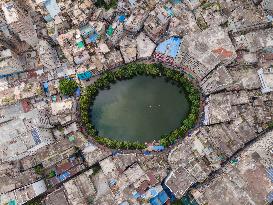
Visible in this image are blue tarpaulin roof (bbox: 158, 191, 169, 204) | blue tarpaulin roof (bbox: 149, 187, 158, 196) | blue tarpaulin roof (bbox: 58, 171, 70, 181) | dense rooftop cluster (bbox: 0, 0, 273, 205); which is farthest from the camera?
blue tarpaulin roof (bbox: 58, 171, 70, 181)

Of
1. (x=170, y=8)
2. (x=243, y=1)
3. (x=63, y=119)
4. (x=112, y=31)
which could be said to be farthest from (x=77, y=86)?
(x=243, y=1)

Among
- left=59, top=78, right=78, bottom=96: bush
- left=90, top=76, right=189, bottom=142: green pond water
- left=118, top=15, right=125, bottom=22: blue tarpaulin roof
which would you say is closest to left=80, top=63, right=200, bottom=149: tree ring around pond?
left=90, top=76, right=189, bottom=142: green pond water

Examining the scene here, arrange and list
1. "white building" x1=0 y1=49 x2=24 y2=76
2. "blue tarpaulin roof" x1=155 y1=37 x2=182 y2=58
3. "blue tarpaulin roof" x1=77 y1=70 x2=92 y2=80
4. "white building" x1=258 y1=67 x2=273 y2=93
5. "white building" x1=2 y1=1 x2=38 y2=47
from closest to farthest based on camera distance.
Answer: "white building" x1=258 y1=67 x2=273 y2=93 → "white building" x1=2 y1=1 x2=38 y2=47 → "white building" x1=0 y1=49 x2=24 y2=76 → "blue tarpaulin roof" x1=155 y1=37 x2=182 y2=58 → "blue tarpaulin roof" x1=77 y1=70 x2=92 y2=80

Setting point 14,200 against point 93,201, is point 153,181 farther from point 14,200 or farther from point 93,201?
point 14,200

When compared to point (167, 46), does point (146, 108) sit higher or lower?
lower

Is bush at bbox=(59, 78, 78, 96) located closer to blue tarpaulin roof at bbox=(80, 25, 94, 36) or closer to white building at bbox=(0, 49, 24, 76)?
white building at bbox=(0, 49, 24, 76)

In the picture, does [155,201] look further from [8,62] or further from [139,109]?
[8,62]
